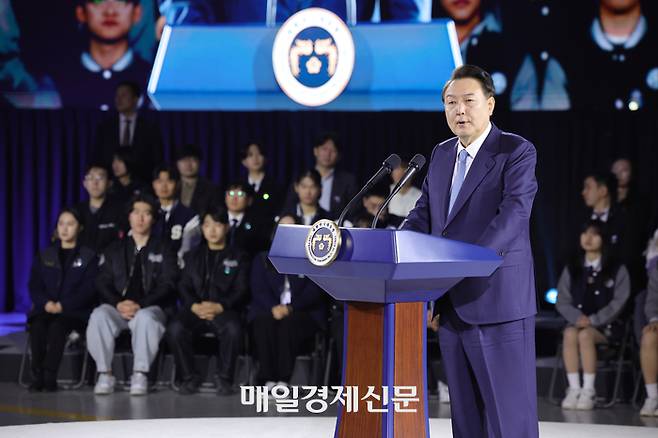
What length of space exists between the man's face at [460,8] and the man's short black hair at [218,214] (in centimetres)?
299

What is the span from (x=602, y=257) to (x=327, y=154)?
2061mm

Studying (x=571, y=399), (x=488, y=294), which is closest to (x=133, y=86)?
(x=571, y=399)

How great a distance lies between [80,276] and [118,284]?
0.26m

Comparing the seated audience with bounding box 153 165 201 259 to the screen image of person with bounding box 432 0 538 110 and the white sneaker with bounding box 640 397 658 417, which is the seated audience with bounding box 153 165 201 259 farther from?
the white sneaker with bounding box 640 397 658 417

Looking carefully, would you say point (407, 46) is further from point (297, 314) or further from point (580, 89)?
point (297, 314)

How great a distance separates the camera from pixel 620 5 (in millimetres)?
8711

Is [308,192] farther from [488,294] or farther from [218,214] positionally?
[488,294]

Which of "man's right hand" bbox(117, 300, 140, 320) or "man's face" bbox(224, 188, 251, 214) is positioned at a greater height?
"man's face" bbox(224, 188, 251, 214)

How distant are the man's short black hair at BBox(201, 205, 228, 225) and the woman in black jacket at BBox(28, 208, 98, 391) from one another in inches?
33.4

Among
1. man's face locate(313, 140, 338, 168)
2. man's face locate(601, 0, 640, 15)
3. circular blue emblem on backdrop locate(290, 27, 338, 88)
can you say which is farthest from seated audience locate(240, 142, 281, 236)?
man's face locate(601, 0, 640, 15)

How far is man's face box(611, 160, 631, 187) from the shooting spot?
726cm

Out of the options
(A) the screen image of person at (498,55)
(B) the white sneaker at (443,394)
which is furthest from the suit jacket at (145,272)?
(A) the screen image of person at (498,55)

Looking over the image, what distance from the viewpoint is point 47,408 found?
6078 mm

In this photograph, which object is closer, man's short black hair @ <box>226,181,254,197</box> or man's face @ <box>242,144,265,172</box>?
man's short black hair @ <box>226,181,254,197</box>
